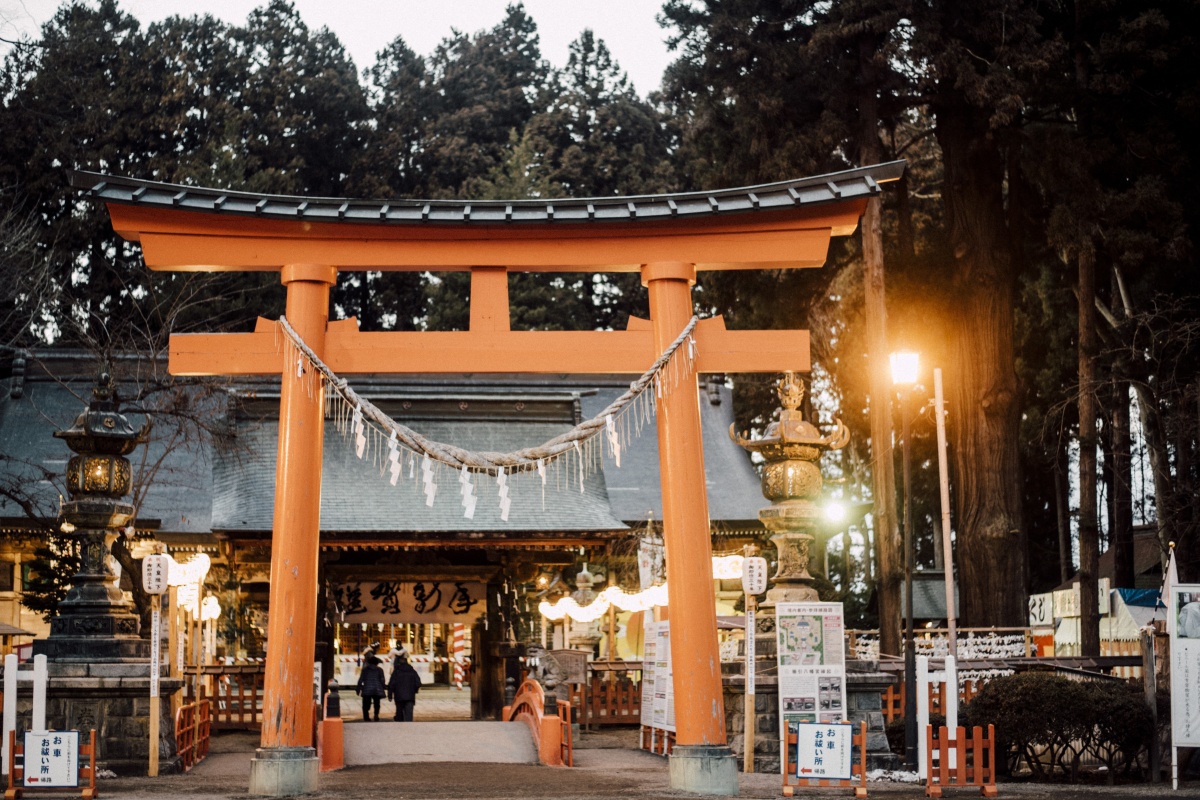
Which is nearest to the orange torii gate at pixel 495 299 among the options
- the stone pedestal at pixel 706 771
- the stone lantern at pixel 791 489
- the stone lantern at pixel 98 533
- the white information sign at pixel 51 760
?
the stone pedestal at pixel 706 771

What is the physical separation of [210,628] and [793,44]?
1527 centimetres

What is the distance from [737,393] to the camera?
32719 mm

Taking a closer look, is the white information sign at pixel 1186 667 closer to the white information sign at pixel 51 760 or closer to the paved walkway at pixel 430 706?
the white information sign at pixel 51 760

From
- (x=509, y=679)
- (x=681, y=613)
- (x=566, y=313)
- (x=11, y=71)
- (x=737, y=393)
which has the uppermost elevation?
(x=11, y=71)

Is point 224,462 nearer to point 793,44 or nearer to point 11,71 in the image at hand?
point 793,44

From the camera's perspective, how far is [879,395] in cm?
2153

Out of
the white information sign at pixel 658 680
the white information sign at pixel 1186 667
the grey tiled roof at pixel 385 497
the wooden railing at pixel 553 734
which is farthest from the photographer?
the grey tiled roof at pixel 385 497

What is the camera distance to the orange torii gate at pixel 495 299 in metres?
10.7

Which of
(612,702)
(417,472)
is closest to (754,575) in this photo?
(612,702)

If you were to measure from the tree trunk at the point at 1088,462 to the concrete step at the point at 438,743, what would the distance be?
10.4 meters

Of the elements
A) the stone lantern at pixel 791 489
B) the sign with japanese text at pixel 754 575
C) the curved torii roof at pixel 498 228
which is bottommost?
the sign with japanese text at pixel 754 575

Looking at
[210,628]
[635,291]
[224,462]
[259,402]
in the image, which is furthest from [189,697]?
[635,291]

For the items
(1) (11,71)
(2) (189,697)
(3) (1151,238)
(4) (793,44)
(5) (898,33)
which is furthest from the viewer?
(1) (11,71)

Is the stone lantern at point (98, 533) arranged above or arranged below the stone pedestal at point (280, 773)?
above
